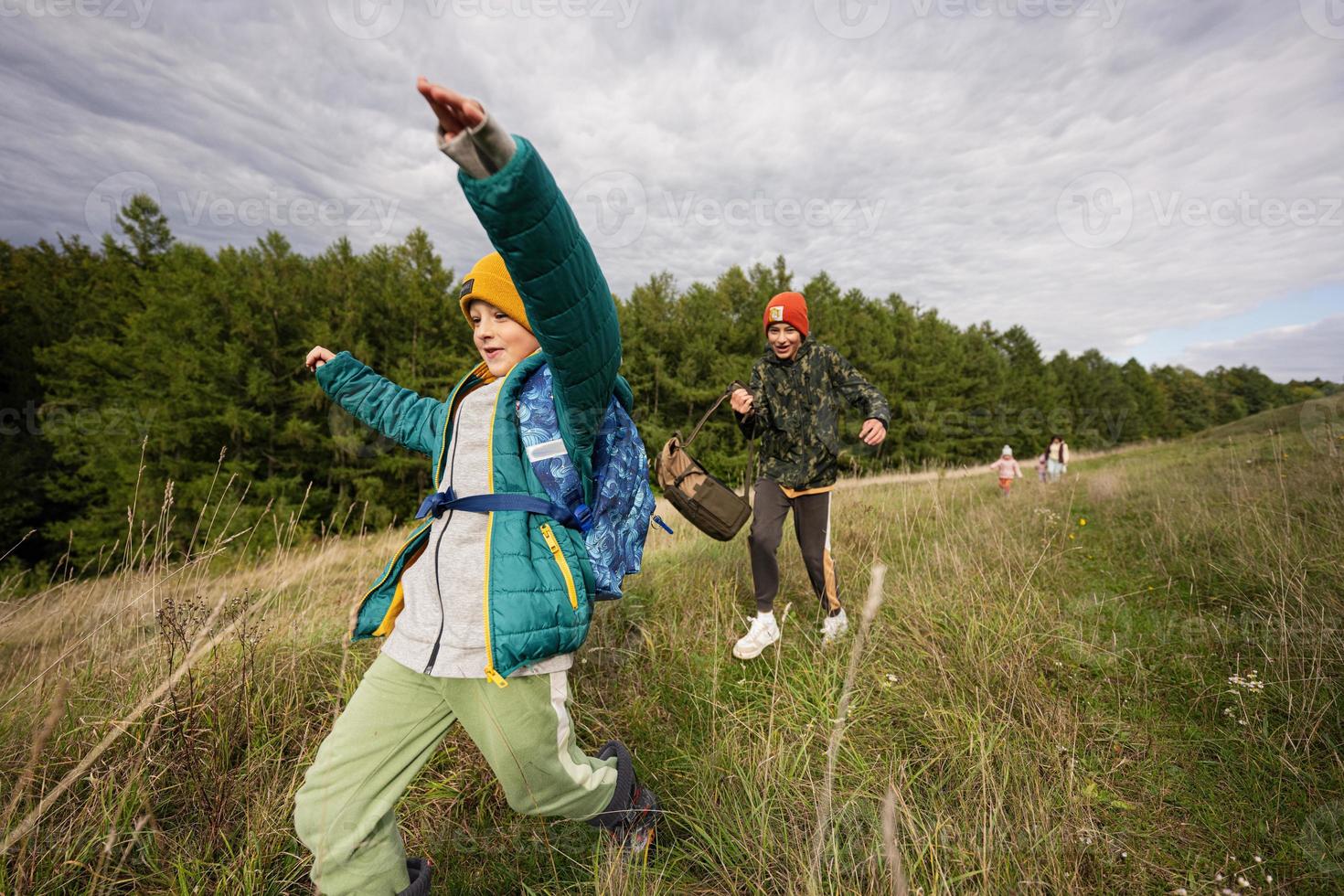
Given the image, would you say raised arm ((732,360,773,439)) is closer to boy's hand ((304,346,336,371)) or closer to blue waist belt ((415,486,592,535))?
blue waist belt ((415,486,592,535))

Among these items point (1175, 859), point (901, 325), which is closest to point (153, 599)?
point (1175, 859)

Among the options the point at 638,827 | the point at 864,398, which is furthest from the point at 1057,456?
the point at 638,827

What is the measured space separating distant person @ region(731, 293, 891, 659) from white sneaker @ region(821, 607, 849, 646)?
1 cm

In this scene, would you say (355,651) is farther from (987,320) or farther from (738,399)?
(987,320)

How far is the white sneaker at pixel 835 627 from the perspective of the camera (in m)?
2.94

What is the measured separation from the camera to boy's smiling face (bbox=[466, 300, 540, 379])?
5.52 feet

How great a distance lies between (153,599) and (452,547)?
2.13 meters

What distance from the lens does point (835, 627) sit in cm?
301

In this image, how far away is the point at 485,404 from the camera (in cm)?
165

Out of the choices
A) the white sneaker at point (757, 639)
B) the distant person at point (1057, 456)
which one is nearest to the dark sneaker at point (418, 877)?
the white sneaker at point (757, 639)

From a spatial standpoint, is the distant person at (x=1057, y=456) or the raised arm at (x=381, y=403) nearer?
the raised arm at (x=381, y=403)

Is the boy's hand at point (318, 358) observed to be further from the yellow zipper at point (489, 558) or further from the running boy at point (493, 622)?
the yellow zipper at point (489, 558)

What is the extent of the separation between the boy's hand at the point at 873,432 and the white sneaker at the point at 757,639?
1114mm

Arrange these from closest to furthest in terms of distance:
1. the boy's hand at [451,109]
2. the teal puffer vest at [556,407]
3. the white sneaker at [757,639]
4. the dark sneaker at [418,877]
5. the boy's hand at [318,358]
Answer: the boy's hand at [451,109] → the teal puffer vest at [556,407] → the dark sneaker at [418,877] → the boy's hand at [318,358] → the white sneaker at [757,639]
